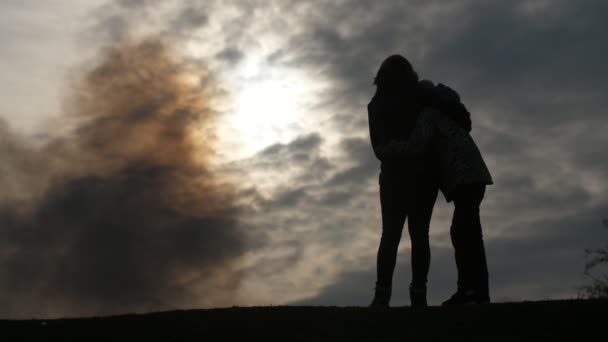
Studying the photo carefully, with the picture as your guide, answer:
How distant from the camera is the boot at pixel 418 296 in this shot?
947 centimetres

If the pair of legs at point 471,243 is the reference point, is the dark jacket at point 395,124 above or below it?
above

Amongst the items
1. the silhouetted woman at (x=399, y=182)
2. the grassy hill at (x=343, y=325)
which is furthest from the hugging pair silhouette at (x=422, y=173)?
the grassy hill at (x=343, y=325)

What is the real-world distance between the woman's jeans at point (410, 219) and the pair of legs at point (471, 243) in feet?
1.23

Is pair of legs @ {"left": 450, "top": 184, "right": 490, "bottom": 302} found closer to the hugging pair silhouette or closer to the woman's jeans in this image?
the hugging pair silhouette

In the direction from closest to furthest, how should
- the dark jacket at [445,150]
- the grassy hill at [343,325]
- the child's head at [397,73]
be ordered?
the grassy hill at [343,325]
the dark jacket at [445,150]
the child's head at [397,73]

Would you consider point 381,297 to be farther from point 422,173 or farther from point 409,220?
point 422,173

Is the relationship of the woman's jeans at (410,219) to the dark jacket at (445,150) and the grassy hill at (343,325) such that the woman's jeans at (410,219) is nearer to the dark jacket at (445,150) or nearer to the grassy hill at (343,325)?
the dark jacket at (445,150)

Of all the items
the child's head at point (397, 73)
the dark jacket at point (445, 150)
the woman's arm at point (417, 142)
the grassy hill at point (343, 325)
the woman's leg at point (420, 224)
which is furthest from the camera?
the child's head at point (397, 73)

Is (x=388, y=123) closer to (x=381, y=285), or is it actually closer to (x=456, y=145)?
(x=456, y=145)

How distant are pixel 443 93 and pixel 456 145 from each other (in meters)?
0.63

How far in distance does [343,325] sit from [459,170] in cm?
239

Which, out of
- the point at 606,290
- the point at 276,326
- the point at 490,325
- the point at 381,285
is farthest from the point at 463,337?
the point at 606,290

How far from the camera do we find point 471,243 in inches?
363

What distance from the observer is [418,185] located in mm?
9406
